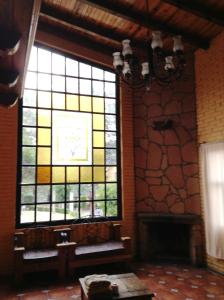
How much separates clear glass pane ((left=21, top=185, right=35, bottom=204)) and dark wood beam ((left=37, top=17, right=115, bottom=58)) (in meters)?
2.82

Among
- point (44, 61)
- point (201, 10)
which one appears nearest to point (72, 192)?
point (44, 61)

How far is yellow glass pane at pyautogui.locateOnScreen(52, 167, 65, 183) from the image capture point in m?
4.84

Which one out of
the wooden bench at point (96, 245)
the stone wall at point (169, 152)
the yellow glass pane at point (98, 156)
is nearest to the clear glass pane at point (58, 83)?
the yellow glass pane at point (98, 156)

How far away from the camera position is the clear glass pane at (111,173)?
5.27 meters

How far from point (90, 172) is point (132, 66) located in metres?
2.46

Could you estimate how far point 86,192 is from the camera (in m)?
5.06

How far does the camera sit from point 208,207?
4633 millimetres

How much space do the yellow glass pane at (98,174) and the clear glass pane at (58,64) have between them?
192 centimetres

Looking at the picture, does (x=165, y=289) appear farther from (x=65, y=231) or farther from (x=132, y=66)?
(x=132, y=66)

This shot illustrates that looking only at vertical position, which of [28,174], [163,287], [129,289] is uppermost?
[28,174]

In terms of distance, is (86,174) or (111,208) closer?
(86,174)

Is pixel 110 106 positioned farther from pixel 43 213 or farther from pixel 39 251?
pixel 39 251

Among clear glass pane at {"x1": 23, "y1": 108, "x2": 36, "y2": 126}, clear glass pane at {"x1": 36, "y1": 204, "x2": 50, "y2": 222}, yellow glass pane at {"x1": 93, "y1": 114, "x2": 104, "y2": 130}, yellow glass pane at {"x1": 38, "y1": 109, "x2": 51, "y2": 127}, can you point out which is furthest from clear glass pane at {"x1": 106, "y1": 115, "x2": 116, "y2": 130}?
clear glass pane at {"x1": 36, "y1": 204, "x2": 50, "y2": 222}

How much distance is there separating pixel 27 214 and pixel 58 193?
62 centimetres
